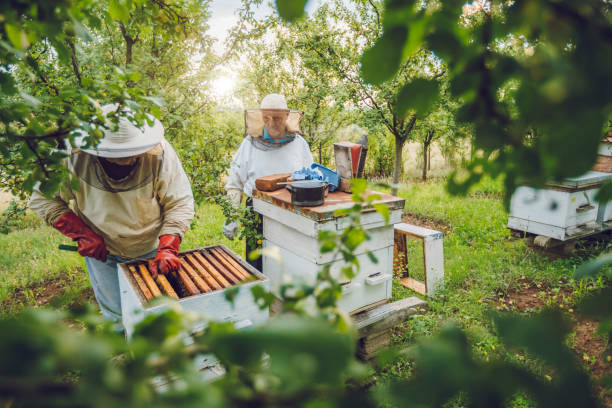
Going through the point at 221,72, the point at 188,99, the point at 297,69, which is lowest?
the point at 188,99

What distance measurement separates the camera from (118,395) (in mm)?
357

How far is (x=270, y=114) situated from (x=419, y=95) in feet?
9.40

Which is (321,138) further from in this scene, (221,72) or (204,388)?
(204,388)

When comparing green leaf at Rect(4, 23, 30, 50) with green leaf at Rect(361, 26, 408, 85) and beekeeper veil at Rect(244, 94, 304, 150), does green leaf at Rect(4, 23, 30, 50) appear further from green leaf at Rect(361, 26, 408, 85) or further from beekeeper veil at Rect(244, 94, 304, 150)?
beekeeper veil at Rect(244, 94, 304, 150)

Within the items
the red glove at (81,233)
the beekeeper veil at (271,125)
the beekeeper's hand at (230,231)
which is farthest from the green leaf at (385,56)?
the beekeeper's hand at (230,231)

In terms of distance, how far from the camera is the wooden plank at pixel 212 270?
1.84 meters

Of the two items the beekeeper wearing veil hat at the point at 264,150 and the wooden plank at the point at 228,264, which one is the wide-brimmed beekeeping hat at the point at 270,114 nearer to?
the beekeeper wearing veil hat at the point at 264,150

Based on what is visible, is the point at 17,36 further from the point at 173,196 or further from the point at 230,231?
the point at 230,231

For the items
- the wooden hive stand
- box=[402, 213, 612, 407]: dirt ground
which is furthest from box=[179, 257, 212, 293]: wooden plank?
box=[402, 213, 612, 407]: dirt ground

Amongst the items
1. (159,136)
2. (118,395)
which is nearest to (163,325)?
(118,395)

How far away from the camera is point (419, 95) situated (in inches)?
19.9

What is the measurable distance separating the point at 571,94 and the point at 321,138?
8677 millimetres

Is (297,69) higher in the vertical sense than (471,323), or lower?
higher

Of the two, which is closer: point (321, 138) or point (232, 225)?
point (232, 225)
